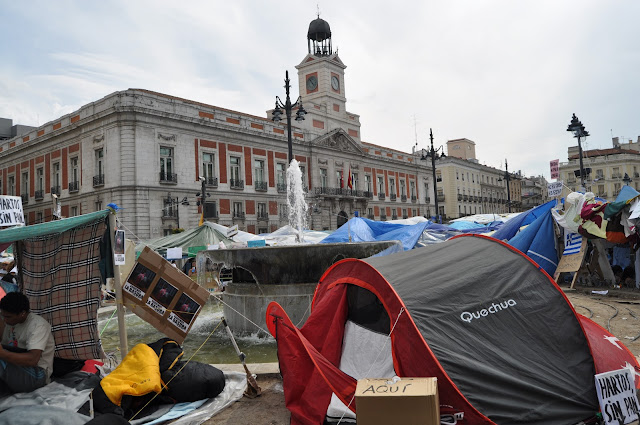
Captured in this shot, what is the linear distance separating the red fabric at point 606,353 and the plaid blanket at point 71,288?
5132 millimetres

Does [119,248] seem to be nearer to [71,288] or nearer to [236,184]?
[71,288]

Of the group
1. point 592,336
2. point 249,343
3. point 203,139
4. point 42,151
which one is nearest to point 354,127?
point 203,139

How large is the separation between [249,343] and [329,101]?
121 feet

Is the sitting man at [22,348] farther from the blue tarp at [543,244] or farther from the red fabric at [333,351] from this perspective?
the blue tarp at [543,244]

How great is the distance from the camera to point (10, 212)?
6867 mm

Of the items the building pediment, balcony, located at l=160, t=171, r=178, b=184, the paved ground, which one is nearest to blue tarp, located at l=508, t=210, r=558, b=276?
the paved ground

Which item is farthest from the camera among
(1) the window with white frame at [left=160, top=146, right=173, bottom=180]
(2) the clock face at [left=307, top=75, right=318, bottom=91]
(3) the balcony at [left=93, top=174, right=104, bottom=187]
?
(2) the clock face at [left=307, top=75, right=318, bottom=91]

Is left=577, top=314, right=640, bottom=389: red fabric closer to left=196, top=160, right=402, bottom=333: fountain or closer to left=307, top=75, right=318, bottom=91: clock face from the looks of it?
left=196, top=160, right=402, bottom=333: fountain

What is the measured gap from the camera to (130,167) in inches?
1088

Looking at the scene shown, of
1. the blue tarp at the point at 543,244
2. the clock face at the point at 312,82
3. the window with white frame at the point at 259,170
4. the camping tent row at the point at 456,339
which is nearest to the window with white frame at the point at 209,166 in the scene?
the window with white frame at the point at 259,170

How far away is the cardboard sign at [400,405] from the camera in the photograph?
10.6 feet

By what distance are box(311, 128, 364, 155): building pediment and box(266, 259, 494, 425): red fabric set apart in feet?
115

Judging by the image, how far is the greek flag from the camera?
12070mm

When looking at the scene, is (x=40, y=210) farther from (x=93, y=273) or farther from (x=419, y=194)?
(x=419, y=194)
